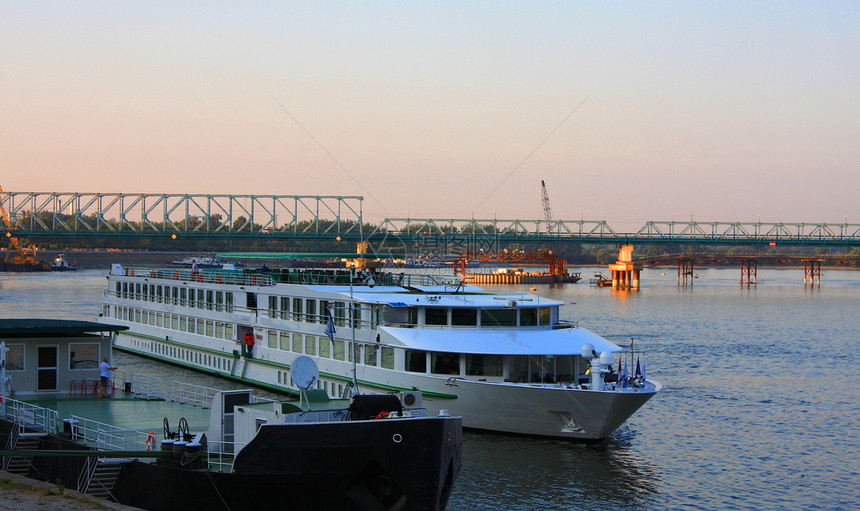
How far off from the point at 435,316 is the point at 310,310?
21.7ft

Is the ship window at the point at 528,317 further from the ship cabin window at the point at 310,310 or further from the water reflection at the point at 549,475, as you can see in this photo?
the ship cabin window at the point at 310,310

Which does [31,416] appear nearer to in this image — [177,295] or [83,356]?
[83,356]

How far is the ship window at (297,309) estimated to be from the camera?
120 feet

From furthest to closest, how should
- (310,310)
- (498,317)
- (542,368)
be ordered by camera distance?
(310,310) < (498,317) < (542,368)

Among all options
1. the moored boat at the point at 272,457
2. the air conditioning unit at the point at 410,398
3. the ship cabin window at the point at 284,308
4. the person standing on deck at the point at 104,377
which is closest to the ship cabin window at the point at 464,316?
the ship cabin window at the point at 284,308

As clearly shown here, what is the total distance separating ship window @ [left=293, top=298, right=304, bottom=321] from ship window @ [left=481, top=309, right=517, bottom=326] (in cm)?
879

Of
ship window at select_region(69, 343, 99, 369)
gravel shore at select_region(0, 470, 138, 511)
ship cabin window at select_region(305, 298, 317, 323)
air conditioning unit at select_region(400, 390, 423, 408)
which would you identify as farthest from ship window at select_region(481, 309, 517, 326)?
gravel shore at select_region(0, 470, 138, 511)

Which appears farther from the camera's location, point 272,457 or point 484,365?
point 484,365

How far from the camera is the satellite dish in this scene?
20453 mm

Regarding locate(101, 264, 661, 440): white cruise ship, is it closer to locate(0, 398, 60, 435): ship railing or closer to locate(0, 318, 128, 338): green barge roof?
locate(0, 318, 128, 338): green barge roof

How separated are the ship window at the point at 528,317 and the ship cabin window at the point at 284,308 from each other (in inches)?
424

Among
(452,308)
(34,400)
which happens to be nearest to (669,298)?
(452,308)

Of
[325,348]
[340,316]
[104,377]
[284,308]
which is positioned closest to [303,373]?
[104,377]

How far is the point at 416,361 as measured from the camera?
30.1m
